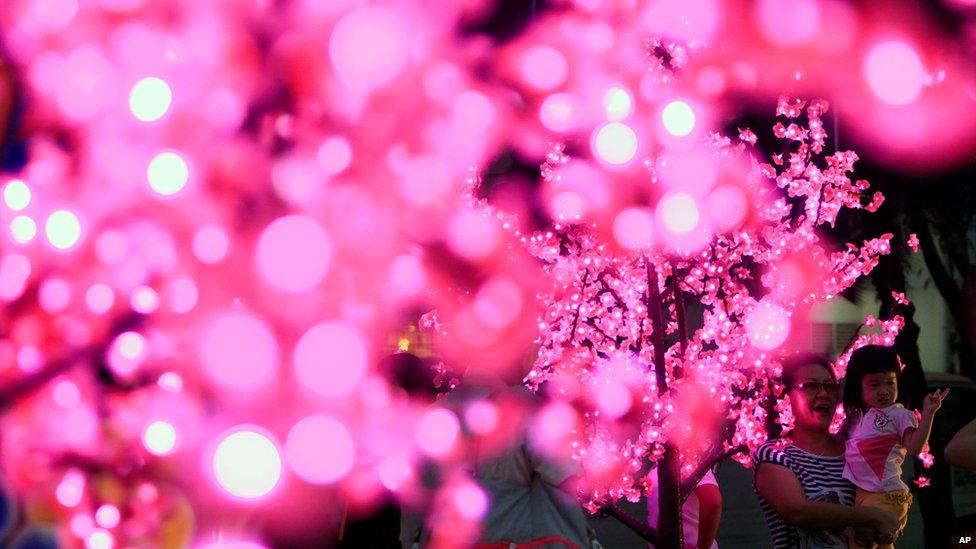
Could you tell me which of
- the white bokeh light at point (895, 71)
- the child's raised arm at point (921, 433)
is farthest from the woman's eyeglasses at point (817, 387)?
the white bokeh light at point (895, 71)

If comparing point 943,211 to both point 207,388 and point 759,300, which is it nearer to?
point 759,300

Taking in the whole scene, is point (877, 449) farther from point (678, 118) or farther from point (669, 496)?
point (678, 118)

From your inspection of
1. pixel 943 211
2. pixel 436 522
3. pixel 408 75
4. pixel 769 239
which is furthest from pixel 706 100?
pixel 943 211

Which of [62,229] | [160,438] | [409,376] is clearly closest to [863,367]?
[409,376]

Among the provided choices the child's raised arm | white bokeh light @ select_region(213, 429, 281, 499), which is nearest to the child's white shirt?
the child's raised arm

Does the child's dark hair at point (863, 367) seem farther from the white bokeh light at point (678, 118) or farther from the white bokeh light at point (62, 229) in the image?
the white bokeh light at point (62, 229)
